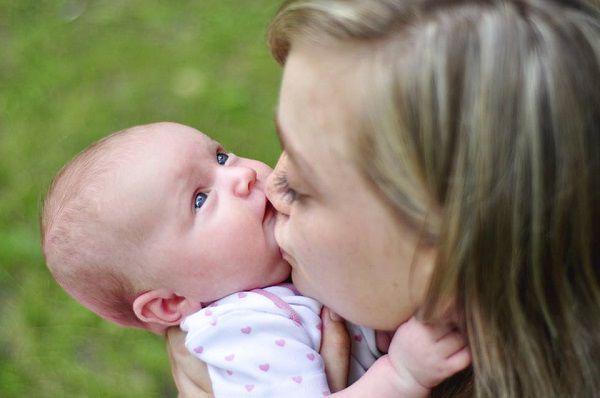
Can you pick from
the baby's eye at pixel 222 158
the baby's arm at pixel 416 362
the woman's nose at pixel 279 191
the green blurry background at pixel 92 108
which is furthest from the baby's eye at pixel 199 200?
the green blurry background at pixel 92 108

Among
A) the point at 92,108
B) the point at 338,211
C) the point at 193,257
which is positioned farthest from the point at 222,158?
the point at 92,108

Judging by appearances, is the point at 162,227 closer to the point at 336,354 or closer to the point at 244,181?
the point at 244,181

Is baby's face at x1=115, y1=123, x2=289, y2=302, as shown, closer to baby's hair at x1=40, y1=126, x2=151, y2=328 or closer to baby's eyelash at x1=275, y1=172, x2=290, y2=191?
baby's hair at x1=40, y1=126, x2=151, y2=328

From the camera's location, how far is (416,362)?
1612 mm

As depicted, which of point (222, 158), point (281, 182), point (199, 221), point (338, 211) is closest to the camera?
point (338, 211)

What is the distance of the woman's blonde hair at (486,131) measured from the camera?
1.31 meters

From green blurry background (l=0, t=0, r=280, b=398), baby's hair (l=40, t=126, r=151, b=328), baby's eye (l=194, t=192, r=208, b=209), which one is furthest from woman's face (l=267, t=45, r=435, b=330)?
green blurry background (l=0, t=0, r=280, b=398)

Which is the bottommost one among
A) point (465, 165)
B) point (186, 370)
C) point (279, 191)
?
point (186, 370)

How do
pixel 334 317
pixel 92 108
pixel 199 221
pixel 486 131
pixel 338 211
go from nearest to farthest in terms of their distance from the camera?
pixel 486 131 → pixel 338 211 → pixel 334 317 → pixel 199 221 → pixel 92 108

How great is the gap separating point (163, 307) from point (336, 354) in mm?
434

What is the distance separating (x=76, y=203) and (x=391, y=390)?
855 mm

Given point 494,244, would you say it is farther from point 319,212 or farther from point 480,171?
point 319,212

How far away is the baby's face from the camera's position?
6.31ft

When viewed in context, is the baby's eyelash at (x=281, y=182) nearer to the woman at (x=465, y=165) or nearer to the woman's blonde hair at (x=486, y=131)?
the woman at (x=465, y=165)
